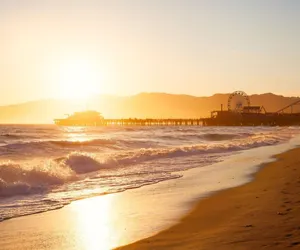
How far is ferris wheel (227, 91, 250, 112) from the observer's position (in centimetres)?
13700

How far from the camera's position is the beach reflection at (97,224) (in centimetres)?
588

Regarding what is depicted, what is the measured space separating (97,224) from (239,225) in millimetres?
2406

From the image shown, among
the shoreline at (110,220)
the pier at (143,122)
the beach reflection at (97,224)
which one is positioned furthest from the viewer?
the pier at (143,122)

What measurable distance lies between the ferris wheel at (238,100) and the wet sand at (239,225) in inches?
5086

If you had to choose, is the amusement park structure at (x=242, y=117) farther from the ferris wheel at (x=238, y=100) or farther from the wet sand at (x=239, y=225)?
the wet sand at (x=239, y=225)

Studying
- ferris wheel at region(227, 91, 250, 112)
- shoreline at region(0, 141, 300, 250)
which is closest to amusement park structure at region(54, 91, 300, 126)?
ferris wheel at region(227, 91, 250, 112)

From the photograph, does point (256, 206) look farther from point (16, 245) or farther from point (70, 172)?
point (70, 172)

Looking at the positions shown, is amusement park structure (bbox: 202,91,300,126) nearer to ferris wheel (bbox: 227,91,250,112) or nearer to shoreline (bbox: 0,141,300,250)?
ferris wheel (bbox: 227,91,250,112)

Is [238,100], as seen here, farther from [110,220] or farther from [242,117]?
[110,220]

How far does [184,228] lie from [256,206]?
188cm

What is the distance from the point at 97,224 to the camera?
281 inches

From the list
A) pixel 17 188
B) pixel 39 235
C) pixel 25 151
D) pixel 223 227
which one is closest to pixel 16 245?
pixel 39 235

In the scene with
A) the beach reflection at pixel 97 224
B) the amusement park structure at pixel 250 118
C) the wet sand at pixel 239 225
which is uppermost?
the amusement park structure at pixel 250 118

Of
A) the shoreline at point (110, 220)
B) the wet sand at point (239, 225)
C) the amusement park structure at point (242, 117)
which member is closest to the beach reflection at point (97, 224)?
the shoreline at point (110, 220)
